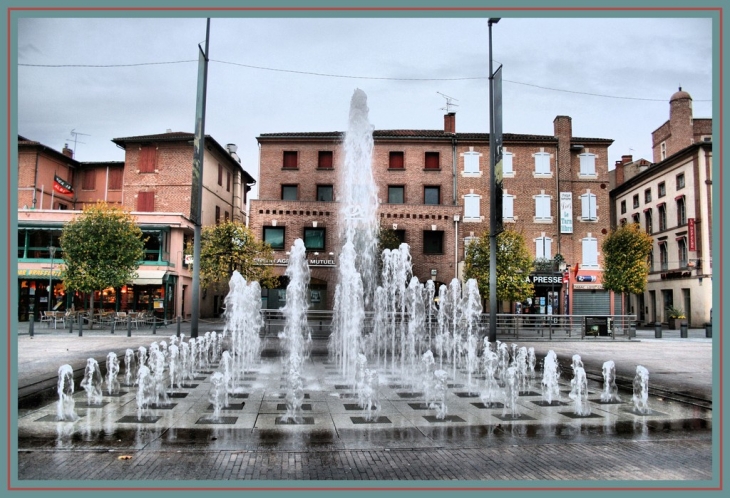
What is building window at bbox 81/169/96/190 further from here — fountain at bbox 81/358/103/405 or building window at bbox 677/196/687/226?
building window at bbox 677/196/687/226

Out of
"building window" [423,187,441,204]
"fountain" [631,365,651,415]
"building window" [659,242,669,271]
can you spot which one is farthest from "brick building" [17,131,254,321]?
"building window" [659,242,669,271]

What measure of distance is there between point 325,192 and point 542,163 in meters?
14.8

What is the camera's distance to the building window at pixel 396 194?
35.8 metres

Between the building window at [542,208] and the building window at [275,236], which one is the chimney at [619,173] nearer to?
the building window at [542,208]

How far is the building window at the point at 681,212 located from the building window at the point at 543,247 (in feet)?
30.4

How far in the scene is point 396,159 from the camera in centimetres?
3616

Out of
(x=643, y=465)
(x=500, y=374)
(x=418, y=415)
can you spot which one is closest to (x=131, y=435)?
(x=418, y=415)

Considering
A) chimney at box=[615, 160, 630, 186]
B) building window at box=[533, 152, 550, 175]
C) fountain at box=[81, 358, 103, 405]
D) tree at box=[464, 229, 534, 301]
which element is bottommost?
fountain at box=[81, 358, 103, 405]

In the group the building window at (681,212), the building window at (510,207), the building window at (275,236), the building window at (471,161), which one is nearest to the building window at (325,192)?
the building window at (275,236)

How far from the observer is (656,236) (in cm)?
3991

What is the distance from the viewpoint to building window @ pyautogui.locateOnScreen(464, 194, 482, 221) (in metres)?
35.5

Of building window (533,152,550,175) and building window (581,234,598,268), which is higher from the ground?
building window (533,152,550,175)

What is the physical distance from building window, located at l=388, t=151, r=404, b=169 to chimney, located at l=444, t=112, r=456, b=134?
4208 millimetres
